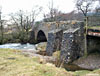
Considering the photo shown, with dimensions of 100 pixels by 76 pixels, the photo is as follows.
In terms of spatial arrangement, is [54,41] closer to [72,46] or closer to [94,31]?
[72,46]

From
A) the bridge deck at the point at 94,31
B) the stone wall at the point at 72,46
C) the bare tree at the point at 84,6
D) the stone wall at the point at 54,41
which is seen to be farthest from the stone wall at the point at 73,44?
the bare tree at the point at 84,6

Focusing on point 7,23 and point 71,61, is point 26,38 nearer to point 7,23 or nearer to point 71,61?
point 7,23

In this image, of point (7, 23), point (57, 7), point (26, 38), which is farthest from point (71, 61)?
point (57, 7)

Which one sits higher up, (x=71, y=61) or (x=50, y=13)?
(x=50, y=13)

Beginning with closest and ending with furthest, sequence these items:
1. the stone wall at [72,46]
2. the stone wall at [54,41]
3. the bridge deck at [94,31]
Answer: the bridge deck at [94,31] → the stone wall at [72,46] → the stone wall at [54,41]

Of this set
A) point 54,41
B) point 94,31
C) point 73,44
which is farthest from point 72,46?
point 54,41

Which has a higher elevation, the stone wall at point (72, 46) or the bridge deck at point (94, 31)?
the bridge deck at point (94, 31)

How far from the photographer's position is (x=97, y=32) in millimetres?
7562

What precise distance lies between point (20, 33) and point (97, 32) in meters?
13.5

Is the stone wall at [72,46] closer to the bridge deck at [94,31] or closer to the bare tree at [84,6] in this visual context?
the bridge deck at [94,31]

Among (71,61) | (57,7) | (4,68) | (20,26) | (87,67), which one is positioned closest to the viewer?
(4,68)

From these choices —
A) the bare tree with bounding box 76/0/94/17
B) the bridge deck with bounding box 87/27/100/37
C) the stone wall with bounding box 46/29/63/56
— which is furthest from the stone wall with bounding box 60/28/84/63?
the bare tree with bounding box 76/0/94/17

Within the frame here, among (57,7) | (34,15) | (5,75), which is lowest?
(5,75)

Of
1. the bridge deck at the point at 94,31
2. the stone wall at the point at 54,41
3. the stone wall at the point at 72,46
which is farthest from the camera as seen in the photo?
the stone wall at the point at 54,41
